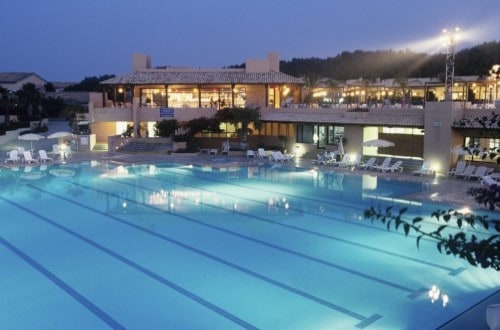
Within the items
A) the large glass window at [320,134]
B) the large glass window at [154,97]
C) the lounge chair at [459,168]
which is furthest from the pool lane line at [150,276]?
the large glass window at [154,97]

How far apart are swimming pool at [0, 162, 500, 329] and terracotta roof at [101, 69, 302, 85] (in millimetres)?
17262

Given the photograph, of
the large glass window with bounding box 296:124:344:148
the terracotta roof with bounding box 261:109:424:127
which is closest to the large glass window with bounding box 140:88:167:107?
the terracotta roof with bounding box 261:109:424:127

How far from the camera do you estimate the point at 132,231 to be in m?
14.1

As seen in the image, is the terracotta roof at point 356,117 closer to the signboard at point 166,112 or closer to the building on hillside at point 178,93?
the building on hillside at point 178,93

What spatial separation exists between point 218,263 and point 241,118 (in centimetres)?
1990

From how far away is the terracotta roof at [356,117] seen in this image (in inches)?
971

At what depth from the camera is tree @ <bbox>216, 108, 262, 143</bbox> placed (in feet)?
101

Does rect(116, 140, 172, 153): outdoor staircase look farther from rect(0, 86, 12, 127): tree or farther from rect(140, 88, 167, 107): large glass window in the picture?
rect(0, 86, 12, 127): tree

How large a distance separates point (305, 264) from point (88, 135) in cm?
2493

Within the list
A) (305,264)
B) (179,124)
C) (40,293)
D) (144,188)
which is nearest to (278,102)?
(179,124)

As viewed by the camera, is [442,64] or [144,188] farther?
[442,64]

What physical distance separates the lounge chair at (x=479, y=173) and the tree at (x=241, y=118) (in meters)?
14.0

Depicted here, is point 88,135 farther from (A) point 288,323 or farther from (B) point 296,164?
(A) point 288,323

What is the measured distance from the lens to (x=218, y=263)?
11359 mm
